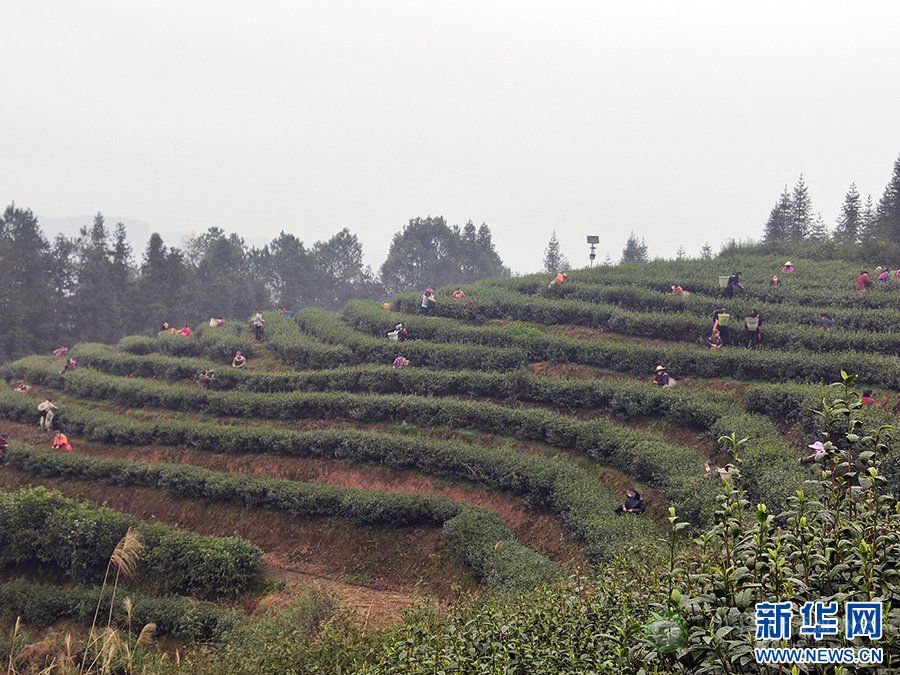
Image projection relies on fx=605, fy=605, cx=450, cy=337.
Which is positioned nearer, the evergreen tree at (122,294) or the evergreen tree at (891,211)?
the evergreen tree at (891,211)

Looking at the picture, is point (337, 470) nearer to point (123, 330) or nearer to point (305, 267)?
point (123, 330)

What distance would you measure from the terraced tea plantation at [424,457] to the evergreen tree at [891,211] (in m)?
17.3

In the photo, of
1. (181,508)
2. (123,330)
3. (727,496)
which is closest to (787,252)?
(181,508)

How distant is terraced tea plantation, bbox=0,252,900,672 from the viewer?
41.4ft

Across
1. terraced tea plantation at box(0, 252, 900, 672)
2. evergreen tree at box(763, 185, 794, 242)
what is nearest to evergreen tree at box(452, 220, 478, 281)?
evergreen tree at box(763, 185, 794, 242)

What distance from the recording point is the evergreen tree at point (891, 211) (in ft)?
136

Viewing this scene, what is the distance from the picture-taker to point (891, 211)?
140 feet

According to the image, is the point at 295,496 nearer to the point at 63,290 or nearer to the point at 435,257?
the point at 63,290

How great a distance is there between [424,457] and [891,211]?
4226 centimetres

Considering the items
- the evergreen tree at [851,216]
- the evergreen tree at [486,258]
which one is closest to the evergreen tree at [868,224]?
the evergreen tree at [851,216]

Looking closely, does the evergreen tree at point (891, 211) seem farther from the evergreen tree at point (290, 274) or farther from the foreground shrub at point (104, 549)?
the evergreen tree at point (290, 274)

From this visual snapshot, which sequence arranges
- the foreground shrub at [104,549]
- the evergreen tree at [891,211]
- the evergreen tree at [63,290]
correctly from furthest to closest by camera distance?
the evergreen tree at [63,290]
the evergreen tree at [891,211]
the foreground shrub at [104,549]

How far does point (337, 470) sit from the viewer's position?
19.1 meters

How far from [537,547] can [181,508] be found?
11.0 m
